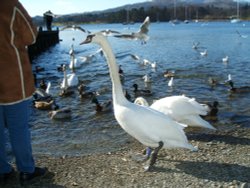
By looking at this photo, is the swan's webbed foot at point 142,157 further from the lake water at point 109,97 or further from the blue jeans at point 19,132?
the blue jeans at point 19,132

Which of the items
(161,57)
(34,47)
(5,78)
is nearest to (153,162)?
(5,78)

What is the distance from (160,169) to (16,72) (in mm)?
2603

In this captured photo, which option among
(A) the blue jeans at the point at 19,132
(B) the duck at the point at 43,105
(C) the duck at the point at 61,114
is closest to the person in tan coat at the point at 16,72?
(A) the blue jeans at the point at 19,132

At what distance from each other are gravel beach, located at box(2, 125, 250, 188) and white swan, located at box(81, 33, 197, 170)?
1.08 ft

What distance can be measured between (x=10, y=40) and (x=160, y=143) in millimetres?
2719

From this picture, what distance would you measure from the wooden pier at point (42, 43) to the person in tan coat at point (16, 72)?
2952 centimetres

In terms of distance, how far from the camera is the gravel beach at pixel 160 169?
5.79 metres

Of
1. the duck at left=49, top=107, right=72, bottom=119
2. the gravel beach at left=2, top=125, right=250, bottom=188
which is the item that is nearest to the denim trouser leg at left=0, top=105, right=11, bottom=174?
the gravel beach at left=2, top=125, right=250, bottom=188

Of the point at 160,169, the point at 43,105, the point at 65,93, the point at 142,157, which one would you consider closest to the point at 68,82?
the point at 65,93

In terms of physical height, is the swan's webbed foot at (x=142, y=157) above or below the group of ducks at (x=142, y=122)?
below

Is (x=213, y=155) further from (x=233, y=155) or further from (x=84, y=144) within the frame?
(x=84, y=144)

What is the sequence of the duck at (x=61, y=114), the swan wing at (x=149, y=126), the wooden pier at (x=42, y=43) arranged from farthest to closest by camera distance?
1. the wooden pier at (x=42, y=43)
2. the duck at (x=61, y=114)
3. the swan wing at (x=149, y=126)

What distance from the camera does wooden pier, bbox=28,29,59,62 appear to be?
36.5 metres

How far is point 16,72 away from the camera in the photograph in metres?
5.17
